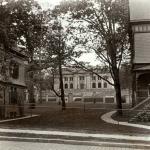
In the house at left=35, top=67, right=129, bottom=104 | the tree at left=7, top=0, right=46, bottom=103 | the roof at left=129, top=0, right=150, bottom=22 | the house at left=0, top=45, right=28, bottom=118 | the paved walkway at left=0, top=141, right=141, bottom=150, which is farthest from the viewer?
the house at left=35, top=67, right=129, bottom=104

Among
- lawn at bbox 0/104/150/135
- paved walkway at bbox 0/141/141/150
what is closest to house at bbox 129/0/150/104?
lawn at bbox 0/104/150/135

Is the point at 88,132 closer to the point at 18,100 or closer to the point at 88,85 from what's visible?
the point at 18,100

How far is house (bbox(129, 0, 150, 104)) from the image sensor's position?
3041 centimetres

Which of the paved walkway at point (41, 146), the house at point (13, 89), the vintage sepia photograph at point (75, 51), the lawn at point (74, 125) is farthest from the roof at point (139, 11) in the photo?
the paved walkway at point (41, 146)

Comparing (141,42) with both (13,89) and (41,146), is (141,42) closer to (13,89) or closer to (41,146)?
(13,89)

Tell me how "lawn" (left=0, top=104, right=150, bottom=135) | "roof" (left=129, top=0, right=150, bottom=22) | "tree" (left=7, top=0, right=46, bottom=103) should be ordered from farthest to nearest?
"roof" (left=129, top=0, right=150, bottom=22)
"tree" (left=7, top=0, right=46, bottom=103)
"lawn" (left=0, top=104, right=150, bottom=135)

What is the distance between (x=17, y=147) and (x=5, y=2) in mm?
10085

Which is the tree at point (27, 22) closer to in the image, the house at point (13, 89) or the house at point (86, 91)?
the house at point (13, 89)

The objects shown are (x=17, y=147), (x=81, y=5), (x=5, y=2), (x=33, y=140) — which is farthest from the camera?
(x=81, y=5)

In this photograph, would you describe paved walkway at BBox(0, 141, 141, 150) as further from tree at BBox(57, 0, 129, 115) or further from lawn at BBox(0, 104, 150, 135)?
tree at BBox(57, 0, 129, 115)

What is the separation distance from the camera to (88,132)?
51.9ft

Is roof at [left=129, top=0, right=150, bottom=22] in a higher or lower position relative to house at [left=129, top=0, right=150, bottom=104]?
higher

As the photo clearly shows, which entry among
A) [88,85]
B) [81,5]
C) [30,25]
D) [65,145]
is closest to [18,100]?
[81,5]

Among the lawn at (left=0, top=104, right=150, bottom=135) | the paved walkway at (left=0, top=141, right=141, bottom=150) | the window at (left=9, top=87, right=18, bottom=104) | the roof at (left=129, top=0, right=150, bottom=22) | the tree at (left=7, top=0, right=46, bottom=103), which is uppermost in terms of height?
the roof at (left=129, top=0, right=150, bottom=22)
